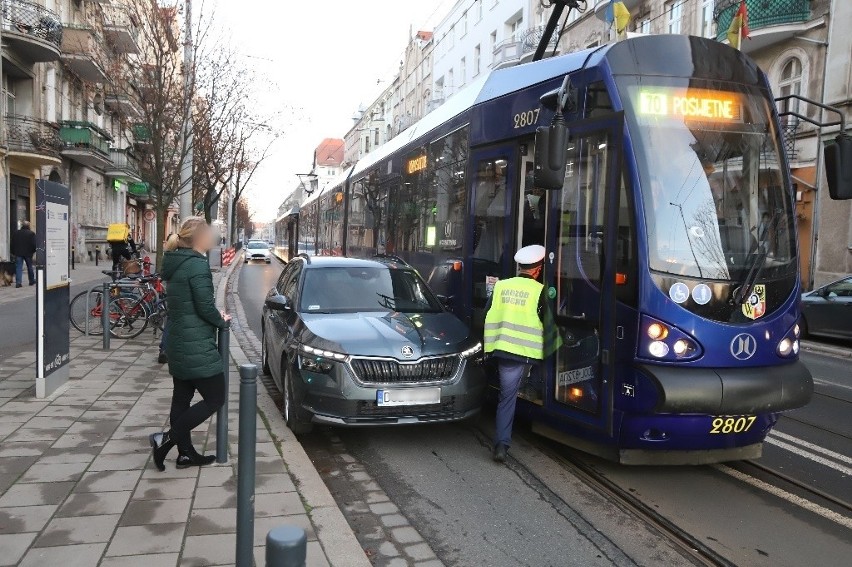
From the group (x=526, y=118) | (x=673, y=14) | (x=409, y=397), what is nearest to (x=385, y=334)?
(x=409, y=397)

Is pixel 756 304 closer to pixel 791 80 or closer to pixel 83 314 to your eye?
pixel 83 314

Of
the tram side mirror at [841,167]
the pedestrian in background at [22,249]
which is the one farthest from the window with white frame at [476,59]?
the tram side mirror at [841,167]

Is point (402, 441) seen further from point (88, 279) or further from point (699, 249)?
point (88, 279)

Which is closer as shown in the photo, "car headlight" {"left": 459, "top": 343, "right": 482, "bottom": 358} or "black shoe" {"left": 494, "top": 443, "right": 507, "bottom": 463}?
"black shoe" {"left": 494, "top": 443, "right": 507, "bottom": 463}

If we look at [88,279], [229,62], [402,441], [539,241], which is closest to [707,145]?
[539,241]

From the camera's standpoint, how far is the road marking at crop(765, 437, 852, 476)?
18.1 ft

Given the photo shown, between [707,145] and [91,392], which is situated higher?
[707,145]

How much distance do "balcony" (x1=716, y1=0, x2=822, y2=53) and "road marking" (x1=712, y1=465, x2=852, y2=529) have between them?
61.1 feet

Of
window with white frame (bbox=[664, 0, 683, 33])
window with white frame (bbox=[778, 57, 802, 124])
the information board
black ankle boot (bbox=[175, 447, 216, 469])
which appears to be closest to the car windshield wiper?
black ankle boot (bbox=[175, 447, 216, 469])

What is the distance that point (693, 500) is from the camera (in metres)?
4.80

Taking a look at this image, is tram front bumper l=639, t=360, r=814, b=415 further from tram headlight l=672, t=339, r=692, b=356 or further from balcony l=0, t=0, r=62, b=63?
balcony l=0, t=0, r=62, b=63

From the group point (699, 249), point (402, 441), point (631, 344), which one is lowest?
point (402, 441)

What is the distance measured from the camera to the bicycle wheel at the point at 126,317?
35.6 ft

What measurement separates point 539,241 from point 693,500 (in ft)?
7.72
